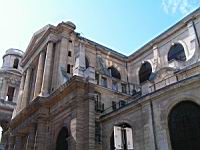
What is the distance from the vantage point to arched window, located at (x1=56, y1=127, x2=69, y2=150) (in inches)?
672

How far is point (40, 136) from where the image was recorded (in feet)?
59.5

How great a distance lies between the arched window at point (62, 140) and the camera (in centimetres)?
1707

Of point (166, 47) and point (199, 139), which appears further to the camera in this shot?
point (166, 47)

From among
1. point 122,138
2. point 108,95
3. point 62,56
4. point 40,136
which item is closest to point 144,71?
point 108,95

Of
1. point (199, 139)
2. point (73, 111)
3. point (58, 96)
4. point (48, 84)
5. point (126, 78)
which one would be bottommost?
point (199, 139)

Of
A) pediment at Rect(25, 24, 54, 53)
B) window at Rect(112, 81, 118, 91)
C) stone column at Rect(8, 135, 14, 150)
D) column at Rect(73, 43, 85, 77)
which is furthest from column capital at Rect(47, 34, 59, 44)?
stone column at Rect(8, 135, 14, 150)

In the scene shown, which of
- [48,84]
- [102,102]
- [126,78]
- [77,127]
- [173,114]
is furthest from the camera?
[126,78]

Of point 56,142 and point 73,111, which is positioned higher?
point 73,111

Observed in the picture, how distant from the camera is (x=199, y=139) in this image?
437 inches

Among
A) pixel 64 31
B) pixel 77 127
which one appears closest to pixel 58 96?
pixel 77 127

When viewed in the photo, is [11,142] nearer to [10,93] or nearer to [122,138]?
[10,93]

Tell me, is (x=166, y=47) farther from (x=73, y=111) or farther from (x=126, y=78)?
(x=73, y=111)

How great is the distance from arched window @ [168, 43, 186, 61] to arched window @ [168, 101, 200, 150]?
983 cm

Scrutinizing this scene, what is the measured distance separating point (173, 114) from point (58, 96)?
8.63m
